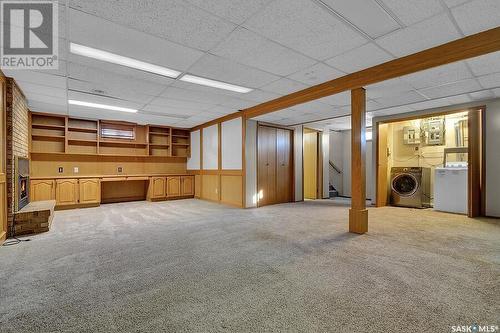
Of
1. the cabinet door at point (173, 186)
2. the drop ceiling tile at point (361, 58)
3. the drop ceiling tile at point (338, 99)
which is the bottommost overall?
the cabinet door at point (173, 186)

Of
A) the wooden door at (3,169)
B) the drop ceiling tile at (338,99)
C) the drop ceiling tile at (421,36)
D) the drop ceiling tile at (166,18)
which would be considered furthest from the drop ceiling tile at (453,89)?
the wooden door at (3,169)

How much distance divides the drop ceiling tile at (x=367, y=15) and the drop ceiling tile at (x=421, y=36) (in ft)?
0.62

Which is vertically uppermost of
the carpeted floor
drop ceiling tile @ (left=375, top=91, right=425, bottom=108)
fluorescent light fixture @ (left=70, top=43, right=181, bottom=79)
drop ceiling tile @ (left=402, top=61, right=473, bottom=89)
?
fluorescent light fixture @ (left=70, top=43, right=181, bottom=79)

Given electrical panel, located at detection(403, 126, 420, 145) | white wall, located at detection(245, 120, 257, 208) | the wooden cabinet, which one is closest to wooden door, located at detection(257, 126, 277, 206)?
white wall, located at detection(245, 120, 257, 208)

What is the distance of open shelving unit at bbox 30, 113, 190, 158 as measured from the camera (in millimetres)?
6324

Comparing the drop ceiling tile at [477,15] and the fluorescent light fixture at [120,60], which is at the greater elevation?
the fluorescent light fixture at [120,60]

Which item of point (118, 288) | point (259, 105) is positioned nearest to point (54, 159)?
point (259, 105)

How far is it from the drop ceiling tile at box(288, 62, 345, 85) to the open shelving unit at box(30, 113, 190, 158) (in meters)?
5.69

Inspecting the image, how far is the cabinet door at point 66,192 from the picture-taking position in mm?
5785

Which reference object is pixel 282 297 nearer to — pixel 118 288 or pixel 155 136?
pixel 118 288

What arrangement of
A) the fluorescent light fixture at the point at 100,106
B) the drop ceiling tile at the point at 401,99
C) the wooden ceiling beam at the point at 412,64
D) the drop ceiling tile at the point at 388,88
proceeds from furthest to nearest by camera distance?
1. the fluorescent light fixture at the point at 100,106
2. the drop ceiling tile at the point at 401,99
3. the drop ceiling tile at the point at 388,88
4. the wooden ceiling beam at the point at 412,64

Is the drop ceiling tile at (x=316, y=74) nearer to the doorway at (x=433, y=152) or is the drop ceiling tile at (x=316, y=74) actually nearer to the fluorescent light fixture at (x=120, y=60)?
the fluorescent light fixture at (x=120, y=60)

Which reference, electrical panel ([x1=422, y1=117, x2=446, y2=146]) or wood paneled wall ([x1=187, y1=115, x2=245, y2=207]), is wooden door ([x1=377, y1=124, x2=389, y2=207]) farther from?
wood paneled wall ([x1=187, y1=115, x2=245, y2=207])

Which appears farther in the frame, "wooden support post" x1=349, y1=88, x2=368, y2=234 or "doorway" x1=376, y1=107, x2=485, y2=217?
"doorway" x1=376, y1=107, x2=485, y2=217
